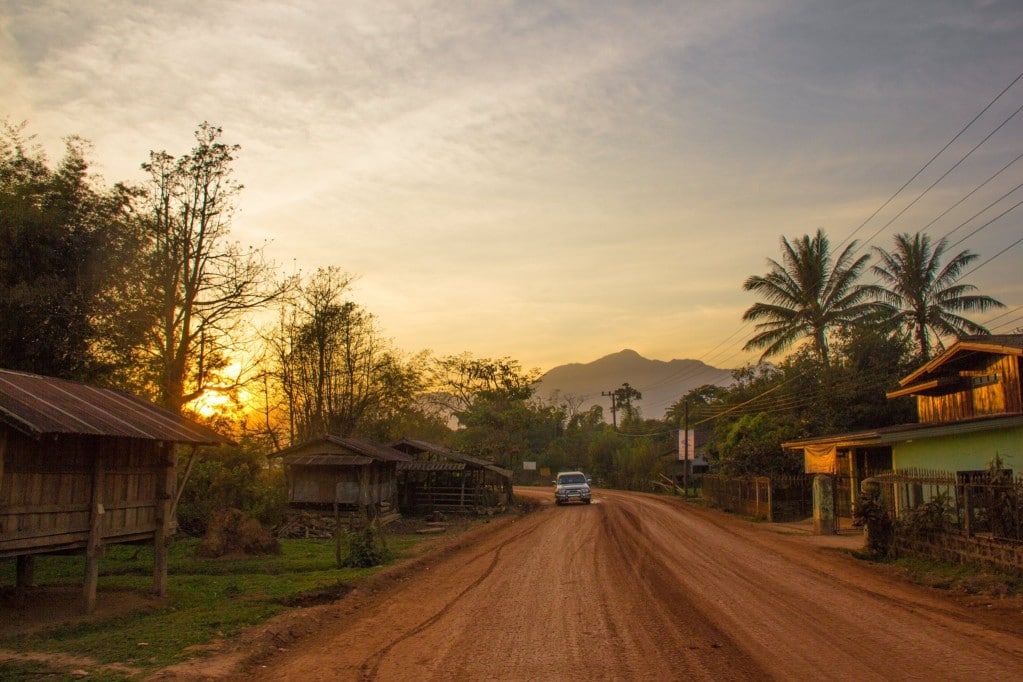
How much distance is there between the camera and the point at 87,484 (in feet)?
40.2

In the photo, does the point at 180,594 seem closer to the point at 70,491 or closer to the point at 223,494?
the point at 70,491

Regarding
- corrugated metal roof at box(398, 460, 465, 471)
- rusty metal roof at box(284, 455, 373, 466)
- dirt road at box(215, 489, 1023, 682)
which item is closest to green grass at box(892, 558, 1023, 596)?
dirt road at box(215, 489, 1023, 682)

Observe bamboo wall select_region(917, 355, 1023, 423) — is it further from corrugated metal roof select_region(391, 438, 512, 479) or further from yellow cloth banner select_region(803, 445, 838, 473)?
corrugated metal roof select_region(391, 438, 512, 479)

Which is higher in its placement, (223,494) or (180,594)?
(223,494)

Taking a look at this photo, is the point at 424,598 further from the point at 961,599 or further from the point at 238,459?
the point at 238,459

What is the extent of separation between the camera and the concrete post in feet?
80.0

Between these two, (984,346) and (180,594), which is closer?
(180,594)

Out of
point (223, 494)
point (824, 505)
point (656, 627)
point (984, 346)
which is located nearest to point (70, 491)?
point (656, 627)

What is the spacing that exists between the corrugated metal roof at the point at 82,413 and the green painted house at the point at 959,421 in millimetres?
18468

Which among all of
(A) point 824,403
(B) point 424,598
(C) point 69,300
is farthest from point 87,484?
(A) point 824,403

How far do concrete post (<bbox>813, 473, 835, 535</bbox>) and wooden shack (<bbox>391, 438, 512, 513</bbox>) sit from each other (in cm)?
1749

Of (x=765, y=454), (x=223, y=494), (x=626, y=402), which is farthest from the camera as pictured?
(x=626, y=402)

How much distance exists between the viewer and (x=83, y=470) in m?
12.2

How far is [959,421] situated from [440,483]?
25.8m
